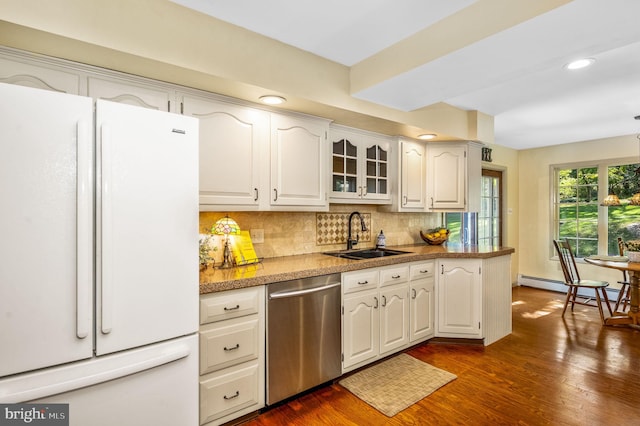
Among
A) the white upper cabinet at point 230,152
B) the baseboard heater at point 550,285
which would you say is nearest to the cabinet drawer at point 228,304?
the white upper cabinet at point 230,152

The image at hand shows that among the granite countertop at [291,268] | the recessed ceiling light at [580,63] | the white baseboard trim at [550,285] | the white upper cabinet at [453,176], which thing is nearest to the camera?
the granite countertop at [291,268]

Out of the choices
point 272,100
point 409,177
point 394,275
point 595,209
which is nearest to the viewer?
point 272,100

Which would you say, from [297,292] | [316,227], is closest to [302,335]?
[297,292]

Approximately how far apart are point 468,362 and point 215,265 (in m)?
2.34

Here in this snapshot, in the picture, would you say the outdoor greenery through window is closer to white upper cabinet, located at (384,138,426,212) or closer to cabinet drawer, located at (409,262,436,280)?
white upper cabinet, located at (384,138,426,212)

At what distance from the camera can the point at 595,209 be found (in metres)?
5.11

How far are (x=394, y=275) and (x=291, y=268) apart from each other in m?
1.02

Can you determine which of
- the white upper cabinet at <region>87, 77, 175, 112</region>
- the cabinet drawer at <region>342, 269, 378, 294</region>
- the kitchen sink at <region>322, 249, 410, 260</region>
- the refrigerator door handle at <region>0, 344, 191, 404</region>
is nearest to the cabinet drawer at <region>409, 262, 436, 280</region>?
the kitchen sink at <region>322, 249, 410, 260</region>

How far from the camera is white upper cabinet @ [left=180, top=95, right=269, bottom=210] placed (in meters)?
2.15

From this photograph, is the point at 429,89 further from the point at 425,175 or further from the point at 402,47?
the point at 425,175

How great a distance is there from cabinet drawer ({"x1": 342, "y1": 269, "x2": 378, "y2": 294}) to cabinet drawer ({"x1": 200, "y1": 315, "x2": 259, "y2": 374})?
757 millimetres

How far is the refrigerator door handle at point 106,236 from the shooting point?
135cm
